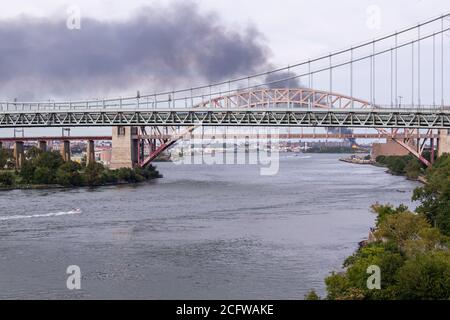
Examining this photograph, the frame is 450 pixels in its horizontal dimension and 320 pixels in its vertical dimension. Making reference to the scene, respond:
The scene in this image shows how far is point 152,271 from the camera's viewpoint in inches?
621

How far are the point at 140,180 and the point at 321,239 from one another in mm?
25094

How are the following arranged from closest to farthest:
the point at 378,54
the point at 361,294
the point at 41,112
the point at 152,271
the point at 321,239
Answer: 1. the point at 361,294
2. the point at 152,271
3. the point at 321,239
4. the point at 378,54
5. the point at 41,112

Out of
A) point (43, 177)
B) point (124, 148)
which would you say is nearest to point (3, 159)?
point (124, 148)

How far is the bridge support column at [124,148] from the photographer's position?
47.4 metres

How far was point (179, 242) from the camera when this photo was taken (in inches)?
765

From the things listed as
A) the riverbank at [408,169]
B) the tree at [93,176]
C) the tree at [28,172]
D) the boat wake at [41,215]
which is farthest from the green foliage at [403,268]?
the tree at [28,172]

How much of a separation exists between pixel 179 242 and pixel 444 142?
30.2m

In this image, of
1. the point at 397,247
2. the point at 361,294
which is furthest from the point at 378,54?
the point at 361,294

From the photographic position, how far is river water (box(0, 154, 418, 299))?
14.5m

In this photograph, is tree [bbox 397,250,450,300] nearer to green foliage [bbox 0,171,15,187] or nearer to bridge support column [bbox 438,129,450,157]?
green foliage [bbox 0,171,15,187]

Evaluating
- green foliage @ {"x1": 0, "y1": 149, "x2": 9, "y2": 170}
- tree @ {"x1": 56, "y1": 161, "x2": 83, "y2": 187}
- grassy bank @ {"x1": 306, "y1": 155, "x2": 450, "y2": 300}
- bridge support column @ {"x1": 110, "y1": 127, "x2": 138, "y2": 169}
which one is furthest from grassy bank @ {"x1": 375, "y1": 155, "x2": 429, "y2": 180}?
grassy bank @ {"x1": 306, "y1": 155, "x2": 450, "y2": 300}
